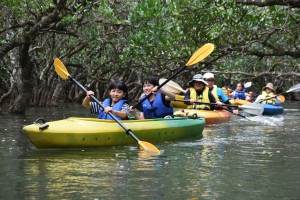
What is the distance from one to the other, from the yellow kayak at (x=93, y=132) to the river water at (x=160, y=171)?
0.12 meters

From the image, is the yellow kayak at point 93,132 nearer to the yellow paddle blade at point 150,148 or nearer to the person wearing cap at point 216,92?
the yellow paddle blade at point 150,148

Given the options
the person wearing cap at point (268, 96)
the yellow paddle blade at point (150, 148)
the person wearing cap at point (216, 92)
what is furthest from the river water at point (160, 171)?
the person wearing cap at point (268, 96)

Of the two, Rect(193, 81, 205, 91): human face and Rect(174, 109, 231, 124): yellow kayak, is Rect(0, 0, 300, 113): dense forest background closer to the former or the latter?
Rect(193, 81, 205, 91): human face

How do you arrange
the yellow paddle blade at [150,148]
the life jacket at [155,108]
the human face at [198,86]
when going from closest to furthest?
1. the yellow paddle blade at [150,148]
2. the life jacket at [155,108]
3. the human face at [198,86]

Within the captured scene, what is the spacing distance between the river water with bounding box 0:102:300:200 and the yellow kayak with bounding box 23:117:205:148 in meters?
0.12

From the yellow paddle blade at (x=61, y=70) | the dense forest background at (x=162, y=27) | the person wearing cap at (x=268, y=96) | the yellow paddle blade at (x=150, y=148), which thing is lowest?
the yellow paddle blade at (x=150, y=148)

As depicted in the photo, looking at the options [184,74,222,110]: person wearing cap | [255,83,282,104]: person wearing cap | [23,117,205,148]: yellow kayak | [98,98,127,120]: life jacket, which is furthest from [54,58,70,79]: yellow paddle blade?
[255,83,282,104]: person wearing cap

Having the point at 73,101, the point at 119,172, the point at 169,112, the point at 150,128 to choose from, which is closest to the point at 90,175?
the point at 119,172

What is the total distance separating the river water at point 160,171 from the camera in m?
5.26

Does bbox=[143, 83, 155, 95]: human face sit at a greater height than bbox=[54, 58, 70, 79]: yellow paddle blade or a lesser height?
lesser

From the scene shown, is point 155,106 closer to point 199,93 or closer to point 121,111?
point 121,111

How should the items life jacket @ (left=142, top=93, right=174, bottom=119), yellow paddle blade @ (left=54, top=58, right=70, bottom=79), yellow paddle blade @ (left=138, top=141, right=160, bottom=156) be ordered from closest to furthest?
yellow paddle blade @ (left=138, top=141, right=160, bottom=156) → yellow paddle blade @ (left=54, top=58, right=70, bottom=79) → life jacket @ (left=142, top=93, right=174, bottom=119)

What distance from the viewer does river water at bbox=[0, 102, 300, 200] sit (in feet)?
17.3

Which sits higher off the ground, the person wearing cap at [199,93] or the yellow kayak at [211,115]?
the person wearing cap at [199,93]
